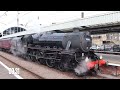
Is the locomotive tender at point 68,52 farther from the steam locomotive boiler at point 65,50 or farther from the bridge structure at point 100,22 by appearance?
the bridge structure at point 100,22

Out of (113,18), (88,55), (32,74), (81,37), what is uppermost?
(113,18)

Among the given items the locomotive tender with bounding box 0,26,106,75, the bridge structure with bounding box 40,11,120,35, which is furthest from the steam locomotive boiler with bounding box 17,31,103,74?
the bridge structure with bounding box 40,11,120,35

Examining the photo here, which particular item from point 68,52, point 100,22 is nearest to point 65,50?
point 68,52

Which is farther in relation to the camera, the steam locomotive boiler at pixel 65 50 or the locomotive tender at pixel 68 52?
the steam locomotive boiler at pixel 65 50

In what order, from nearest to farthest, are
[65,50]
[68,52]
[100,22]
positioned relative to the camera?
[68,52] → [65,50] → [100,22]

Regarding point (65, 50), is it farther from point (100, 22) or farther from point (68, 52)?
point (100, 22)

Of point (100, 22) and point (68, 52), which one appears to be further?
point (100, 22)

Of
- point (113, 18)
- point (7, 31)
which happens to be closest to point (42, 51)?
point (113, 18)

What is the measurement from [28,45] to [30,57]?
119 cm

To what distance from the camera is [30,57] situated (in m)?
23.8

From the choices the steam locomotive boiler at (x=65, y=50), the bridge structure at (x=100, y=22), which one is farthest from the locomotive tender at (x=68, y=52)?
the bridge structure at (x=100, y=22)

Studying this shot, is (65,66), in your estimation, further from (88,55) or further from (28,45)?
(28,45)

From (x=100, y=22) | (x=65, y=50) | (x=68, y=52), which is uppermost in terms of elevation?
(x=100, y=22)

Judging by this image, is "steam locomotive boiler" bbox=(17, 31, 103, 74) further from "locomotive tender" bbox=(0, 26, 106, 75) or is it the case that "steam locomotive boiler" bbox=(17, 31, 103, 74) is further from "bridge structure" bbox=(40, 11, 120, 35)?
"bridge structure" bbox=(40, 11, 120, 35)
